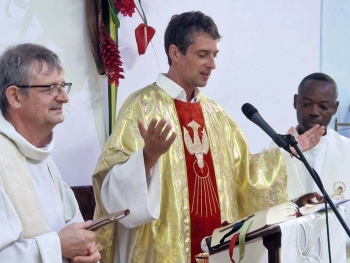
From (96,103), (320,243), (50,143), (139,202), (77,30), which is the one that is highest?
(77,30)

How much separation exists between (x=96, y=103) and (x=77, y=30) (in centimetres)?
48

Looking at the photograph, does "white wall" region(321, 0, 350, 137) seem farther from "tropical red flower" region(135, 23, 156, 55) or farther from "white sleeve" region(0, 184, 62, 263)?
"white sleeve" region(0, 184, 62, 263)

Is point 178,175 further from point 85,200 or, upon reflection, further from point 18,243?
point 18,243

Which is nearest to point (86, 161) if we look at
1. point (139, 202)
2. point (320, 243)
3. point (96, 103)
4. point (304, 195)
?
point (96, 103)

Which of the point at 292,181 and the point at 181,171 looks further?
the point at 292,181

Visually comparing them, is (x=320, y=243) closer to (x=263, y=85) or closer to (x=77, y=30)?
(x=77, y=30)

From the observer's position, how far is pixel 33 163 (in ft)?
8.25

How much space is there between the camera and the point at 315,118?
12.3 feet

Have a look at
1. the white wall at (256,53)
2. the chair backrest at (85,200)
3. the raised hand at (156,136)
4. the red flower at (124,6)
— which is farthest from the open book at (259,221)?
the white wall at (256,53)

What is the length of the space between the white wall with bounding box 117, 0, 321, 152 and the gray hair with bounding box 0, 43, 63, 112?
167cm

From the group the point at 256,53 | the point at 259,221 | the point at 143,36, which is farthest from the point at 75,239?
the point at 256,53

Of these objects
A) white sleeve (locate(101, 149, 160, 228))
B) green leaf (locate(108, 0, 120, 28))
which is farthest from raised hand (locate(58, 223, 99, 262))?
green leaf (locate(108, 0, 120, 28))

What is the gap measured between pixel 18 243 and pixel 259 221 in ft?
3.03

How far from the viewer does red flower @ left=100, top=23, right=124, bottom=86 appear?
12.0 ft
